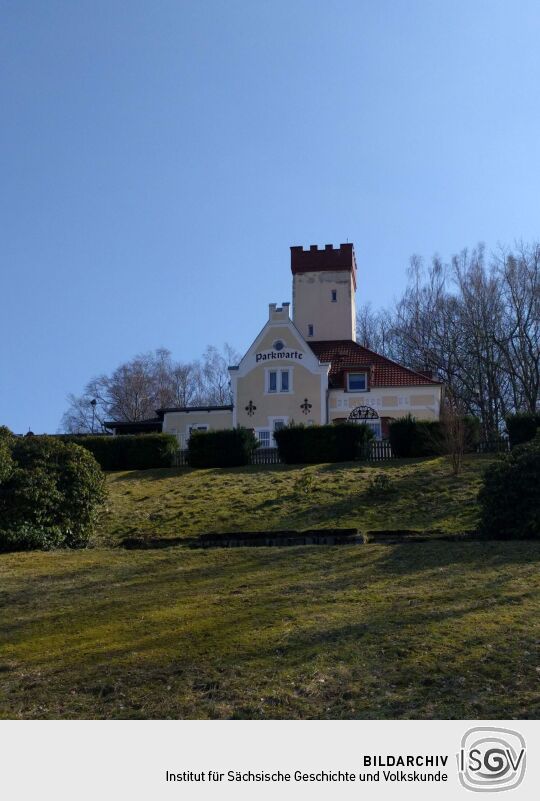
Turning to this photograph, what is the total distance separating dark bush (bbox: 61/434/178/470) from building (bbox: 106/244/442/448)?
9.05m

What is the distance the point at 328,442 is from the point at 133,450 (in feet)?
27.2

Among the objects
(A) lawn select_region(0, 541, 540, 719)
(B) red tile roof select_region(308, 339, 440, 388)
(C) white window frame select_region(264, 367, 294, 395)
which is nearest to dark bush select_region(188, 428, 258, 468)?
(C) white window frame select_region(264, 367, 294, 395)

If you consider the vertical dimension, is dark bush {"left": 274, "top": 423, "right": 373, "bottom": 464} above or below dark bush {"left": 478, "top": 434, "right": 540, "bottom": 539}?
above

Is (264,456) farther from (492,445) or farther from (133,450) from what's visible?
(492,445)

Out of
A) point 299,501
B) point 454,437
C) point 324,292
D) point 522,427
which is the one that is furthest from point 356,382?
point 299,501

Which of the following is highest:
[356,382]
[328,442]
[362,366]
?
[362,366]

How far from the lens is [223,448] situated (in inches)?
1419

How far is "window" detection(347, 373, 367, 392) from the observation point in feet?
161

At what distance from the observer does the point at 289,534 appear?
19.9 metres

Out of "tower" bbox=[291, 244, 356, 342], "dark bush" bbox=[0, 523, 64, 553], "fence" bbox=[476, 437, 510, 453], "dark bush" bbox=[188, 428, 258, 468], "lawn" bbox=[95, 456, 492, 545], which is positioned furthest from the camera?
"tower" bbox=[291, 244, 356, 342]

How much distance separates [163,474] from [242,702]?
25954 mm
